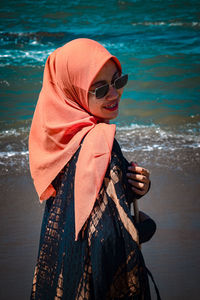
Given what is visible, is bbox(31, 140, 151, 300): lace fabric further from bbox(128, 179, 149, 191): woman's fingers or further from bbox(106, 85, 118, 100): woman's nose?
bbox(106, 85, 118, 100): woman's nose

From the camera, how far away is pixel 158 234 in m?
3.48

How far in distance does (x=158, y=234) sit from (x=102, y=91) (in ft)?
7.61

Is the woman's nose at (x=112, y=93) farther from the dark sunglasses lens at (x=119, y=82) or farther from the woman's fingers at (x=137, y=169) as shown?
the woman's fingers at (x=137, y=169)

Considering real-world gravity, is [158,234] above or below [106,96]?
below

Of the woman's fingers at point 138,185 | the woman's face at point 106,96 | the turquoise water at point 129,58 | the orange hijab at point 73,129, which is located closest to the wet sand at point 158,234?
the turquoise water at point 129,58

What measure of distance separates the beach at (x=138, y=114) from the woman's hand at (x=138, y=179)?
1511 millimetres

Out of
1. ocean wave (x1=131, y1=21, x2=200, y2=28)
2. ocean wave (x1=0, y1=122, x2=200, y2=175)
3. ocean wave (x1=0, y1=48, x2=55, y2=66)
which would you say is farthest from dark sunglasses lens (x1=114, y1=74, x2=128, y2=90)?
ocean wave (x1=131, y1=21, x2=200, y2=28)

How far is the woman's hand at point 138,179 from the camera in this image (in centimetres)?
156

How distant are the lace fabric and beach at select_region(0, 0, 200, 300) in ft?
4.75

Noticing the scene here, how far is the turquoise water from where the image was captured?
7230 millimetres

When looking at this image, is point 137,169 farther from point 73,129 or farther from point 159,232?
point 159,232

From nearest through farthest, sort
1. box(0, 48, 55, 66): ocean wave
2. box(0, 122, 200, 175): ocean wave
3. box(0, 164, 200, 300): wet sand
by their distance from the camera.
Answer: box(0, 164, 200, 300): wet sand
box(0, 122, 200, 175): ocean wave
box(0, 48, 55, 66): ocean wave

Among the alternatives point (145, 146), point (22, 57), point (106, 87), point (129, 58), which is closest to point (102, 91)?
point (106, 87)

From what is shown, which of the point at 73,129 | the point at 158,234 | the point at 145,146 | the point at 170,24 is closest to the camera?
the point at 73,129
